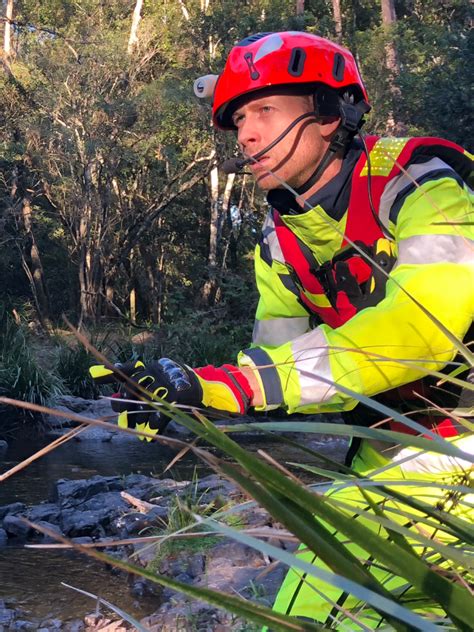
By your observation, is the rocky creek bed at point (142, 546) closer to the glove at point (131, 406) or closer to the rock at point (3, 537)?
the rock at point (3, 537)

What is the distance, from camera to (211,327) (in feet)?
63.0

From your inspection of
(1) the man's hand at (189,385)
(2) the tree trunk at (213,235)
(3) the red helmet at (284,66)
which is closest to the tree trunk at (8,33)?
(2) the tree trunk at (213,235)

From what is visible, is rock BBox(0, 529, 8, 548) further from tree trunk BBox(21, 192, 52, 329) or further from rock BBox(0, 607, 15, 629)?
tree trunk BBox(21, 192, 52, 329)

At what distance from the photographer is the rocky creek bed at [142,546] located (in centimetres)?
502

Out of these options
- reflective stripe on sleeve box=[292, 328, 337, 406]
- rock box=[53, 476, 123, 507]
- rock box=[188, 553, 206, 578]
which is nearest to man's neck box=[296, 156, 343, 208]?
reflective stripe on sleeve box=[292, 328, 337, 406]

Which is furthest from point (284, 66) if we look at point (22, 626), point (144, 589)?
point (144, 589)

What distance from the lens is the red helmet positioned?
2.60 m

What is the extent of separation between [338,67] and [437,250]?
980mm

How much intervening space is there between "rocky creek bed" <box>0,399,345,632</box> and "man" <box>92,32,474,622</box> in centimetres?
146

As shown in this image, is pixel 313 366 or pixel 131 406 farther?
pixel 131 406

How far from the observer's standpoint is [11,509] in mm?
8133

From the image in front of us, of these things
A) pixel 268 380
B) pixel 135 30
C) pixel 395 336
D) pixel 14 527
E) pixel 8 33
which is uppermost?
pixel 8 33

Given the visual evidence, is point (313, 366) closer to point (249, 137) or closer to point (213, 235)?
point (249, 137)

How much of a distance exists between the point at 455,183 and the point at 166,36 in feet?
85.1
